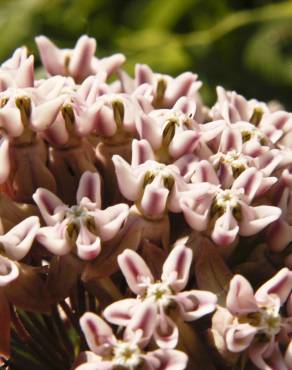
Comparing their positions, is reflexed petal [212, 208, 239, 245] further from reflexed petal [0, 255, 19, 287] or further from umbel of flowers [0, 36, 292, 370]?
reflexed petal [0, 255, 19, 287]

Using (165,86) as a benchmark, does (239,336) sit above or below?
below

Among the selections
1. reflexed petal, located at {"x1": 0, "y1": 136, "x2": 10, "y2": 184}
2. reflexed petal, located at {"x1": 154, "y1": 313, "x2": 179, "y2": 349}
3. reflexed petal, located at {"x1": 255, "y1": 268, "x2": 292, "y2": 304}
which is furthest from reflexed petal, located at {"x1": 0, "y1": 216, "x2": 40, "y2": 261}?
reflexed petal, located at {"x1": 255, "y1": 268, "x2": 292, "y2": 304}

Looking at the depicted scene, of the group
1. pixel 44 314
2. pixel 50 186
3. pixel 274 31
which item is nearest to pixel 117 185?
pixel 50 186

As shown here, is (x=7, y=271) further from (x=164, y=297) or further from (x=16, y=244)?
(x=164, y=297)

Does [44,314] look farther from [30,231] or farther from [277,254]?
[277,254]

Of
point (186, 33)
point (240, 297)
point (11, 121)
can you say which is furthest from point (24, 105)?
point (186, 33)

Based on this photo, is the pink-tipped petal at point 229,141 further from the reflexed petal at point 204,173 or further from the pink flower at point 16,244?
the pink flower at point 16,244
